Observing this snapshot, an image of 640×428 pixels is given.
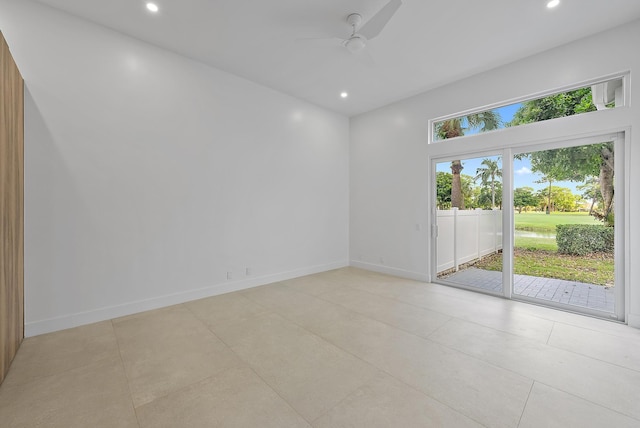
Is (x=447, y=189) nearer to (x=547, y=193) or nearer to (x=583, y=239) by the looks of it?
(x=547, y=193)

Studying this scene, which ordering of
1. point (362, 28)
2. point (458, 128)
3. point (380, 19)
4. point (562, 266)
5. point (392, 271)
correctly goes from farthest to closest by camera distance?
1. point (392, 271)
2. point (458, 128)
3. point (562, 266)
4. point (362, 28)
5. point (380, 19)

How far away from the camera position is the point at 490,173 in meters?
4.30

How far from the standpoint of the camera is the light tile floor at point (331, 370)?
5.82ft

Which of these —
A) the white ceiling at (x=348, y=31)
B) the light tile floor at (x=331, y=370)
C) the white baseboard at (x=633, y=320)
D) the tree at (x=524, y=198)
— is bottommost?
the light tile floor at (x=331, y=370)

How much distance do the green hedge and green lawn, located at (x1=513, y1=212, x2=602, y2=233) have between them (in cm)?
6

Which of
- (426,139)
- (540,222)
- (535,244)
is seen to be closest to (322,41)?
(426,139)

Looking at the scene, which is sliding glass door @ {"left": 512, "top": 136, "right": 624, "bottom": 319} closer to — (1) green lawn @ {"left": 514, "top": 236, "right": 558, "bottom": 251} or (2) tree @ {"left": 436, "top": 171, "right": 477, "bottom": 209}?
(1) green lawn @ {"left": 514, "top": 236, "right": 558, "bottom": 251}

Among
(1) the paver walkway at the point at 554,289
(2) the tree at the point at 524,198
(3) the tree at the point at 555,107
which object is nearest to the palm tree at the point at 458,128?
(3) the tree at the point at 555,107

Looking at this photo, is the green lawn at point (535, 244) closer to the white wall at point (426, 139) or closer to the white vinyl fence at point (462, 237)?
the white vinyl fence at point (462, 237)

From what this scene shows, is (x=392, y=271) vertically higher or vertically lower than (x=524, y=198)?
lower

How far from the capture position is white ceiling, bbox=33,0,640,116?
2857 mm

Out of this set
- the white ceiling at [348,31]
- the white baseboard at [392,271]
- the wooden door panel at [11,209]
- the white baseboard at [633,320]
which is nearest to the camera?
the wooden door panel at [11,209]

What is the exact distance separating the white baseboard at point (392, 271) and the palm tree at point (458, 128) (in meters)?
1.43

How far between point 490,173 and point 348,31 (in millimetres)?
3064
